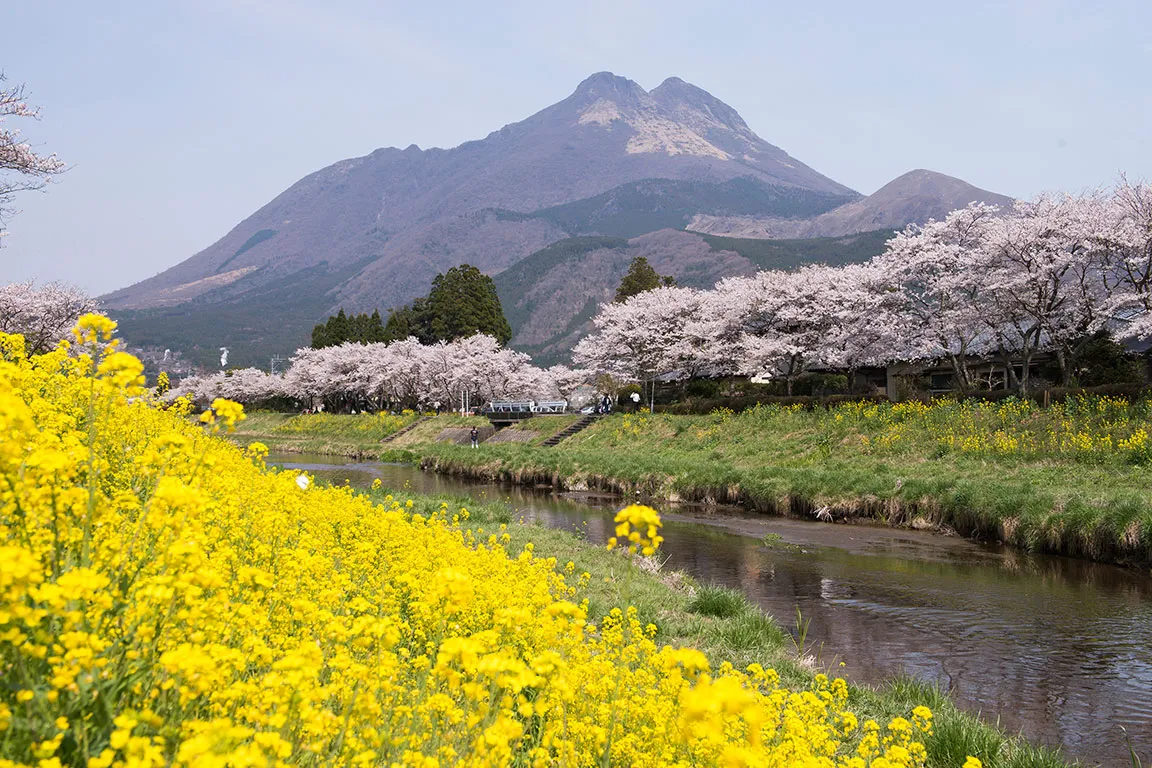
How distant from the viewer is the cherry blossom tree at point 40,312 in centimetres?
2889

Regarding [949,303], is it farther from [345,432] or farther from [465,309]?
[465,309]

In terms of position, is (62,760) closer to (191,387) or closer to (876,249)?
(191,387)

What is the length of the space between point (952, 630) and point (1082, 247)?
19.6 m

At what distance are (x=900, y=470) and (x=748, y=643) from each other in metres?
15.6

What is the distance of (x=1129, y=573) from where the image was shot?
13.8 meters

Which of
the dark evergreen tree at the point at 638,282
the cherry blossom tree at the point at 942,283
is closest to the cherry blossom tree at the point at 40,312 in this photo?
the cherry blossom tree at the point at 942,283

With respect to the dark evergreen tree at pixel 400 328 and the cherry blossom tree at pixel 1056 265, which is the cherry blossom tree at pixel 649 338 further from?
the dark evergreen tree at pixel 400 328

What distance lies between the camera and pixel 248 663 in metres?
4.02

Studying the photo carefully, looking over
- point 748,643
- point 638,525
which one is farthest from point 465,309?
point 638,525

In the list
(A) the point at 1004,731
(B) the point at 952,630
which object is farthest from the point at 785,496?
(A) the point at 1004,731

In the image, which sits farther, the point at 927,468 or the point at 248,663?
the point at 927,468

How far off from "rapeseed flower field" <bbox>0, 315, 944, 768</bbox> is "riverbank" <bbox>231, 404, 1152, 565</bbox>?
12227 mm

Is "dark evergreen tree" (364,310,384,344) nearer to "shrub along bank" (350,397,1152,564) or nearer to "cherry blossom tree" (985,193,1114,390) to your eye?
"shrub along bank" (350,397,1152,564)

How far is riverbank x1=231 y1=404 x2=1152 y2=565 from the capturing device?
52.1ft
